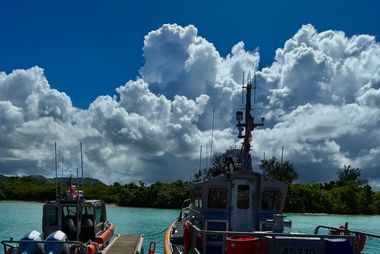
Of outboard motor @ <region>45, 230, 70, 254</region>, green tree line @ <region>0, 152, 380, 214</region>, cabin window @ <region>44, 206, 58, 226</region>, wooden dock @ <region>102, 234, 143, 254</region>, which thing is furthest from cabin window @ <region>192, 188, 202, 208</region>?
green tree line @ <region>0, 152, 380, 214</region>

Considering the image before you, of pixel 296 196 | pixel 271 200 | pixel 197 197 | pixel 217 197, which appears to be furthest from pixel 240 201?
pixel 296 196

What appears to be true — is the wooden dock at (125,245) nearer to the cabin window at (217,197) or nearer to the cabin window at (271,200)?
the cabin window at (217,197)

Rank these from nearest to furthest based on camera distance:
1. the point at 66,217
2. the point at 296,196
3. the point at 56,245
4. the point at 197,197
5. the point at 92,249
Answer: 1. the point at 56,245
2. the point at 92,249
3. the point at 197,197
4. the point at 66,217
5. the point at 296,196

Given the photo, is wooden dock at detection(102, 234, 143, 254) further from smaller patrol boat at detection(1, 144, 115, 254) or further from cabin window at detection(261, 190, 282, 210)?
cabin window at detection(261, 190, 282, 210)

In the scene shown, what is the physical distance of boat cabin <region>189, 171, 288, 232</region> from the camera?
1509 centimetres

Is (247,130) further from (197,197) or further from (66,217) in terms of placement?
(66,217)

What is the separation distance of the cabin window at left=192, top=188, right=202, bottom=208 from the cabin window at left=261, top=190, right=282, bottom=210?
6.87 ft

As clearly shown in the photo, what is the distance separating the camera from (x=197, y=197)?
16594 millimetres

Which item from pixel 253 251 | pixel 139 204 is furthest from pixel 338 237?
pixel 139 204

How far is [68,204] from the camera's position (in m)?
17.9

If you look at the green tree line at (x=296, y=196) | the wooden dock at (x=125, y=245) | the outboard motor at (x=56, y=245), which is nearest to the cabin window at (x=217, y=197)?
the outboard motor at (x=56, y=245)

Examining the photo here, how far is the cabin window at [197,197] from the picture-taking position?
52.1 ft

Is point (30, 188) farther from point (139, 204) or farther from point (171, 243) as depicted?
point (171, 243)

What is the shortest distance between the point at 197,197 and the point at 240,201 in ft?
6.17
